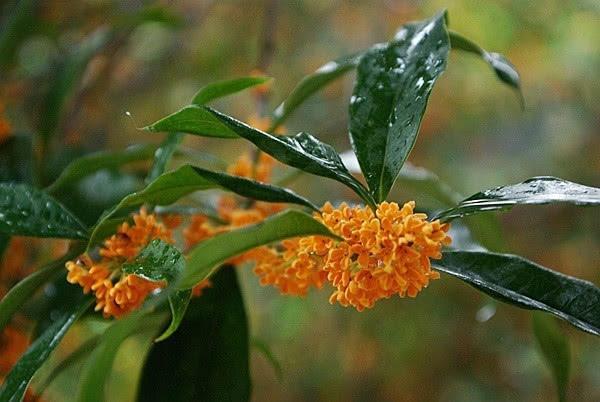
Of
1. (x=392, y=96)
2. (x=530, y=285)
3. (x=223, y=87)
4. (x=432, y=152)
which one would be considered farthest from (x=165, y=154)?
(x=432, y=152)

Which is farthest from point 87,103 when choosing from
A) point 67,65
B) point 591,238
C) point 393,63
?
point 591,238

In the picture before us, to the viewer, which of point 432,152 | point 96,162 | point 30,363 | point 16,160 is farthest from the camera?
point 432,152

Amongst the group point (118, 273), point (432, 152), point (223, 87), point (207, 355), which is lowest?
point (432, 152)

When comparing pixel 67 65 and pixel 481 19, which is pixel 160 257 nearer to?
pixel 67 65

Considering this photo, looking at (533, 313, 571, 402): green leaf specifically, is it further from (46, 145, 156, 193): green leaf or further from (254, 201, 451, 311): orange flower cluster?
(46, 145, 156, 193): green leaf

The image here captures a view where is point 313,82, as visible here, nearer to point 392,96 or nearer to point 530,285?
point 392,96

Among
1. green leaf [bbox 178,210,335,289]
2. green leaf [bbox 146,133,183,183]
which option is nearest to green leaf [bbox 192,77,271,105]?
green leaf [bbox 146,133,183,183]

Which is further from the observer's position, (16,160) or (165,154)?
(16,160)
